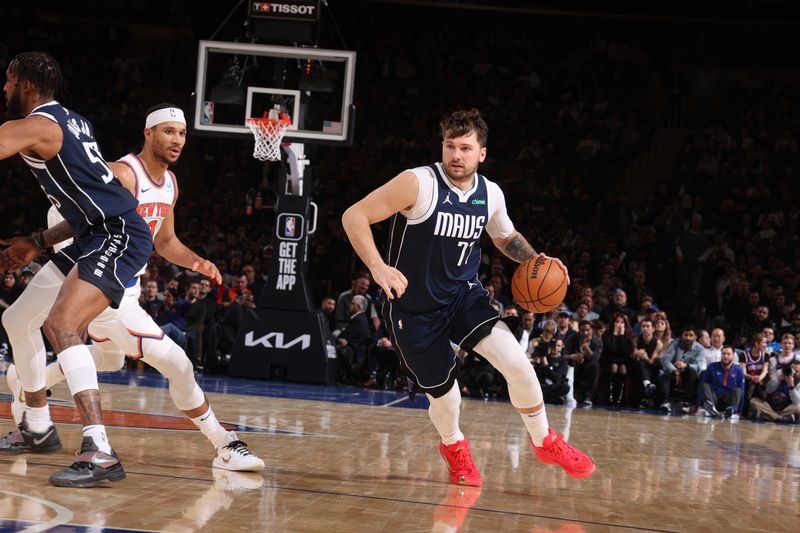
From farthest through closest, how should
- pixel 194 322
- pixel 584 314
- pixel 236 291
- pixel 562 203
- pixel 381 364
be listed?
1. pixel 562 203
2. pixel 236 291
3. pixel 584 314
4. pixel 194 322
5. pixel 381 364

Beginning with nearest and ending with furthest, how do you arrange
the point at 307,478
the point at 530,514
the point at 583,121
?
the point at 530,514, the point at 307,478, the point at 583,121

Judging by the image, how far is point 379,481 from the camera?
16.6ft

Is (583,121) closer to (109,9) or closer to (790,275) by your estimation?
(790,275)

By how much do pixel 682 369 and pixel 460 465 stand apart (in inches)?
334

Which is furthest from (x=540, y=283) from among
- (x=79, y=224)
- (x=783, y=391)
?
(x=783, y=391)

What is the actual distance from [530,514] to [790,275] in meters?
12.2

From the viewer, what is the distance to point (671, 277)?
1625 cm

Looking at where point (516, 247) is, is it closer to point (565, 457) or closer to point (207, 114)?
point (565, 457)

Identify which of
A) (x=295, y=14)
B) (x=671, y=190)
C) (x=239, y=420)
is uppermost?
(x=295, y=14)

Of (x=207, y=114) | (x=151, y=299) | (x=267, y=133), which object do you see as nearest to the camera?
(x=267, y=133)

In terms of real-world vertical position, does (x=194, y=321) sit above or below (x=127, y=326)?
below

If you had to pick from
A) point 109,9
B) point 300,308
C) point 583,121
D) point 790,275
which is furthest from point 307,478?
point 109,9

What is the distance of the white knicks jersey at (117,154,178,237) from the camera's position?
5.18 meters

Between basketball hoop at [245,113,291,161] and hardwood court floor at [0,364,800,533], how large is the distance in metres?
3.61
